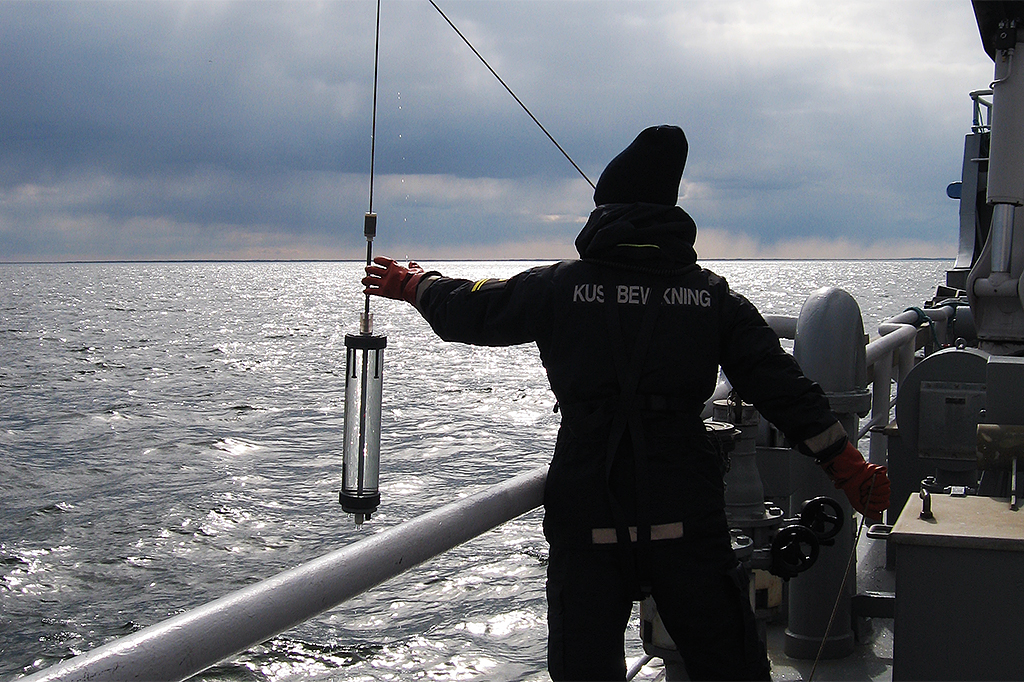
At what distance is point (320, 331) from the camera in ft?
244

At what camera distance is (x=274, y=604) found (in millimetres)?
1573

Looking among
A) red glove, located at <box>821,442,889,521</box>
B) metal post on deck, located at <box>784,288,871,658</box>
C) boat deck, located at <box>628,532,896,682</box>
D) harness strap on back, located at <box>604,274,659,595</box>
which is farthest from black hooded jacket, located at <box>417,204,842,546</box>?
boat deck, located at <box>628,532,896,682</box>

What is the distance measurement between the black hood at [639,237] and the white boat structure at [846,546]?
0.63m

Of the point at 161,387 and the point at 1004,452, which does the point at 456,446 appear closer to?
the point at 161,387

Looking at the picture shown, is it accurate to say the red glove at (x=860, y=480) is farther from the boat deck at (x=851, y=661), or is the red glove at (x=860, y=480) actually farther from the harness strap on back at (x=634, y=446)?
the boat deck at (x=851, y=661)

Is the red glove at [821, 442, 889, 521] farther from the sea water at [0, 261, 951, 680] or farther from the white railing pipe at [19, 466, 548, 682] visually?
the sea water at [0, 261, 951, 680]

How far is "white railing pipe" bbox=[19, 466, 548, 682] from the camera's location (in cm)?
133

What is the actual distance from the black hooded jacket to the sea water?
308 cm

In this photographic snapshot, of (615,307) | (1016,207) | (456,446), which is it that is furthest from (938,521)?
(456,446)

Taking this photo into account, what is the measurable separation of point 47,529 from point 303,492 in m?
4.39

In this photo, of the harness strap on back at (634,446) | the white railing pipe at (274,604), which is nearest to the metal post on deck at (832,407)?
the harness strap on back at (634,446)

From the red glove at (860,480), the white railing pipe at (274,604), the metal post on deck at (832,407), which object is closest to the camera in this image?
the white railing pipe at (274,604)

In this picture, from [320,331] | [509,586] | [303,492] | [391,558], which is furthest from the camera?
[320,331]

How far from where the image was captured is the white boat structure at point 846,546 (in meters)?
1.57
